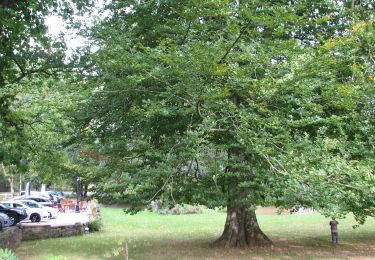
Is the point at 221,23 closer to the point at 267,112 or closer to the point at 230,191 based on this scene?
the point at 267,112

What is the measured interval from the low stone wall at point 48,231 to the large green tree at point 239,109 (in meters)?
8.33

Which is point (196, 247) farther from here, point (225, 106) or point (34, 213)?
point (34, 213)

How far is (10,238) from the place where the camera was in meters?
14.3

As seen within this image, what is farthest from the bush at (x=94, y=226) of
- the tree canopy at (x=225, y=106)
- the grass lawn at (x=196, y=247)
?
the tree canopy at (x=225, y=106)

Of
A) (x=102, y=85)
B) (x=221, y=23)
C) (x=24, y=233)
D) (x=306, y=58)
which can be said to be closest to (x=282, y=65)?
(x=306, y=58)

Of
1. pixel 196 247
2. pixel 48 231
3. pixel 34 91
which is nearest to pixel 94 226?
pixel 48 231

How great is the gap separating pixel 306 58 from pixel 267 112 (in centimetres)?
145

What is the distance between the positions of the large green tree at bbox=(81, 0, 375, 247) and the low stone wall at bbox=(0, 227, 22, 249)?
A: 427cm

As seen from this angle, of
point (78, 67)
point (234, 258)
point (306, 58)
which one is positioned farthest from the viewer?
point (78, 67)

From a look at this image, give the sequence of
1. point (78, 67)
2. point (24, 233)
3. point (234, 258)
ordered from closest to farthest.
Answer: point (234, 258)
point (78, 67)
point (24, 233)

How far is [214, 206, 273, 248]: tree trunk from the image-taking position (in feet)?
43.8

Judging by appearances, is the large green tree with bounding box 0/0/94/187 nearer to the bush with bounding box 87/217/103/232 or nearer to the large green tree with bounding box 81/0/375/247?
Answer: the large green tree with bounding box 81/0/375/247

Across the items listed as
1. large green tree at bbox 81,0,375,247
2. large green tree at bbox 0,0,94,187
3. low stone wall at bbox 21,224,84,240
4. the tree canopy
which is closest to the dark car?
low stone wall at bbox 21,224,84,240

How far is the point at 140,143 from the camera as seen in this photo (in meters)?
10.2
